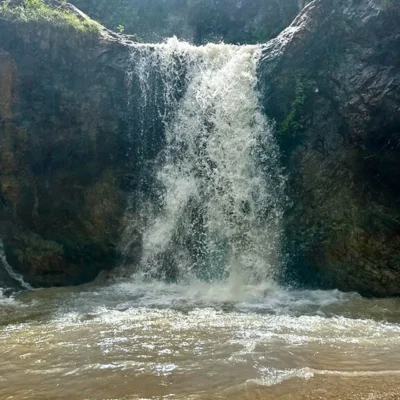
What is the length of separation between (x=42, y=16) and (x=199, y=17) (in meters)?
9.34

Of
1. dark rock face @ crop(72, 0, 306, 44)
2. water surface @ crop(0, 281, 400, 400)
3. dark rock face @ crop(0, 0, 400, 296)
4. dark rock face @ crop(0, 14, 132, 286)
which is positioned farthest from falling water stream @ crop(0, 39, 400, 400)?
dark rock face @ crop(72, 0, 306, 44)

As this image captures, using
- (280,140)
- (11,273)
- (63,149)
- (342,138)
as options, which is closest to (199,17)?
(63,149)

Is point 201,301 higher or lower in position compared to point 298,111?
lower

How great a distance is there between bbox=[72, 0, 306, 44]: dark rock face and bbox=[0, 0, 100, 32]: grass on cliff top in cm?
814

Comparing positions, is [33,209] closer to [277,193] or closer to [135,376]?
[277,193]

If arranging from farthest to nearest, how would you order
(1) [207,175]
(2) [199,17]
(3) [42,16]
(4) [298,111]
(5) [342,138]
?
1. (2) [199,17]
2. (3) [42,16]
3. (1) [207,175]
4. (4) [298,111]
5. (5) [342,138]

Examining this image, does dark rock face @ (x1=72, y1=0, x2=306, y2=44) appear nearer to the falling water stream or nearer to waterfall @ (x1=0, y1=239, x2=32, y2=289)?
the falling water stream

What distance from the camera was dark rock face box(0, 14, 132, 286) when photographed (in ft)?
33.2

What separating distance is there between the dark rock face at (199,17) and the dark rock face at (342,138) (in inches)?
310

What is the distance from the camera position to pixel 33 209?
10180mm

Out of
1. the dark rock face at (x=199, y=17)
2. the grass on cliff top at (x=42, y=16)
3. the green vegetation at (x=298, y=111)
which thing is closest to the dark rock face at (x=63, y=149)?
the grass on cliff top at (x=42, y=16)

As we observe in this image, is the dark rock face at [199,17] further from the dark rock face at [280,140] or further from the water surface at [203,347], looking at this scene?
the water surface at [203,347]

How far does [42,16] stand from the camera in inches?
412

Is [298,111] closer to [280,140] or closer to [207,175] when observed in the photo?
[280,140]
